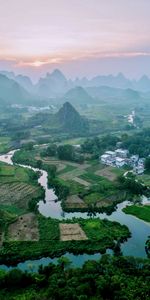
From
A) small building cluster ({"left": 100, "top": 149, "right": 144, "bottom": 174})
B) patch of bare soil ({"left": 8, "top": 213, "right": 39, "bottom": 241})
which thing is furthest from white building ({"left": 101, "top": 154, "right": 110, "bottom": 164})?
patch of bare soil ({"left": 8, "top": 213, "right": 39, "bottom": 241})

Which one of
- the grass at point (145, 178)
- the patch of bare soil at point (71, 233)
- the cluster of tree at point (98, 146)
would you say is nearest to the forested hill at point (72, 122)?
the cluster of tree at point (98, 146)

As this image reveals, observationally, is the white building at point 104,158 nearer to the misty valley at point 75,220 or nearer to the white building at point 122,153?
the misty valley at point 75,220

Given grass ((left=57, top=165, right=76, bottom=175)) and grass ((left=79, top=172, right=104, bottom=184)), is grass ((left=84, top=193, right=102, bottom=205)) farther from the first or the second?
grass ((left=57, top=165, right=76, bottom=175))

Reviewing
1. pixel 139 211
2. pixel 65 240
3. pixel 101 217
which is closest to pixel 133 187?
pixel 139 211

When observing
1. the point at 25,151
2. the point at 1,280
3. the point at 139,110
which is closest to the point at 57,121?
the point at 25,151

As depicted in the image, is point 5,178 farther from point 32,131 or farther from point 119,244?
point 32,131

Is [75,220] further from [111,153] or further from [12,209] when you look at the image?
[111,153]
